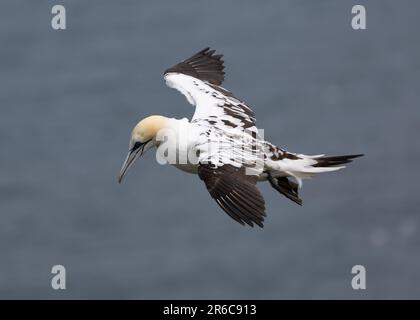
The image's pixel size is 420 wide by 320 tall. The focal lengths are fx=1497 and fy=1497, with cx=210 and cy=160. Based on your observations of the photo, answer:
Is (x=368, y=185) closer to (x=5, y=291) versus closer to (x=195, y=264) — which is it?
(x=195, y=264)

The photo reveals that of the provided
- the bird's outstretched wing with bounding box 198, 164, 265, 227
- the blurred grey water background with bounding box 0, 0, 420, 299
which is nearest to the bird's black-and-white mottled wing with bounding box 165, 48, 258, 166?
the bird's outstretched wing with bounding box 198, 164, 265, 227

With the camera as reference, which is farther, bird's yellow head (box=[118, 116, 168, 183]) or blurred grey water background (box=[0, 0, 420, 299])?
blurred grey water background (box=[0, 0, 420, 299])

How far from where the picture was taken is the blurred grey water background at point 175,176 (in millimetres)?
30438

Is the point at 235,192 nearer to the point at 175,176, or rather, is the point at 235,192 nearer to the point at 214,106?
the point at 214,106

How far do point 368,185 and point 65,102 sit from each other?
283 inches

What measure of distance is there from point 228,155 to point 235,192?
763 mm

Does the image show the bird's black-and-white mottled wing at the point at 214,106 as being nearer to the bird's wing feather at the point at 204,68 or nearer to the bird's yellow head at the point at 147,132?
the bird's wing feather at the point at 204,68

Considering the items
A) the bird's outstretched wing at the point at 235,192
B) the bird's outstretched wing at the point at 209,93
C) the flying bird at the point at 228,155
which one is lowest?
the bird's outstretched wing at the point at 235,192

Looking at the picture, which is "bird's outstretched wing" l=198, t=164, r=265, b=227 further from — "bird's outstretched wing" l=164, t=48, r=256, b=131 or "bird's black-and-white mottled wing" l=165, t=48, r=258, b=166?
"bird's outstretched wing" l=164, t=48, r=256, b=131

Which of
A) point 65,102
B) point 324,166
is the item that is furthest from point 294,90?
point 324,166

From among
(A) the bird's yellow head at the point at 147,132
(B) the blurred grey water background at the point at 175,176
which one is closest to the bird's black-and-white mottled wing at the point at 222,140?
(A) the bird's yellow head at the point at 147,132

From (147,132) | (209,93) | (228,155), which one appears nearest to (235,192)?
(228,155)

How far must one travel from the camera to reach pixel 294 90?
1356 inches

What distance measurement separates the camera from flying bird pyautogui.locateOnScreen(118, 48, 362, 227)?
52.5 ft
